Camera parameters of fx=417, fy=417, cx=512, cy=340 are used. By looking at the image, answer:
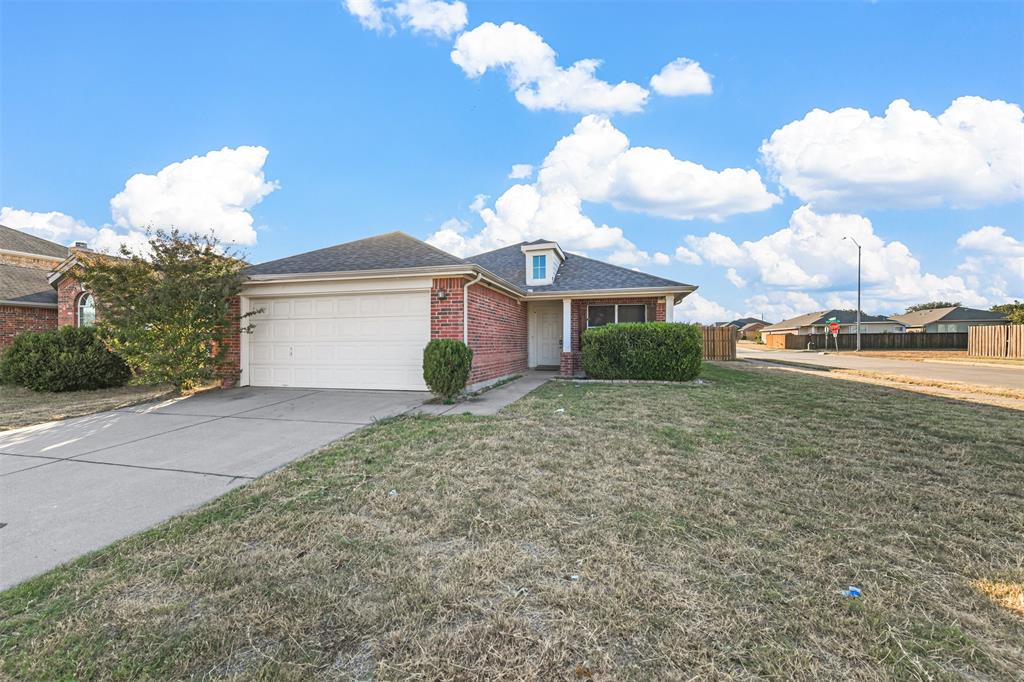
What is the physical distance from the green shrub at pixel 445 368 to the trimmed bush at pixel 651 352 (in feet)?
14.4

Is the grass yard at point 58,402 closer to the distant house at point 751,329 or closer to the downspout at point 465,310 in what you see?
the downspout at point 465,310

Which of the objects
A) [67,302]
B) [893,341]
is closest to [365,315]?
[67,302]

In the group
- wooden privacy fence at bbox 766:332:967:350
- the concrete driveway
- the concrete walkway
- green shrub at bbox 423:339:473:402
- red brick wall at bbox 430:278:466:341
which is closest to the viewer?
the concrete driveway

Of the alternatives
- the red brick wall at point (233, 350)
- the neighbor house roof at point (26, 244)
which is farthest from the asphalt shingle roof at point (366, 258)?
the neighbor house roof at point (26, 244)

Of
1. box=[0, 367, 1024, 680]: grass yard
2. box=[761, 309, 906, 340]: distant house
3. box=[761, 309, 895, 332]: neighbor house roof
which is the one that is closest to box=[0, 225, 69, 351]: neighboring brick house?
box=[0, 367, 1024, 680]: grass yard

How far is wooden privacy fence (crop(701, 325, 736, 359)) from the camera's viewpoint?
2111 centimetres

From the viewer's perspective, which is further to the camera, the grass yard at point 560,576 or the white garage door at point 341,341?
the white garage door at point 341,341

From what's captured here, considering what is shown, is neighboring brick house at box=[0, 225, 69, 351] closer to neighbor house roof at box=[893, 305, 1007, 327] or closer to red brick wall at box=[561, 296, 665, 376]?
red brick wall at box=[561, 296, 665, 376]

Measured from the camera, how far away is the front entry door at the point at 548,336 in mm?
14453

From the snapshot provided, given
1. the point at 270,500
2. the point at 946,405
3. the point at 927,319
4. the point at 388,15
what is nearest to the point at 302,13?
the point at 388,15

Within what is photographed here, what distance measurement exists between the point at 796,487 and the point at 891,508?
0.62 m

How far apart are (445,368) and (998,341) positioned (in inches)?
1285

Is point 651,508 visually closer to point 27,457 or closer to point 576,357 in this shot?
point 27,457

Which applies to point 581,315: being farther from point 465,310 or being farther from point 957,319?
point 957,319
